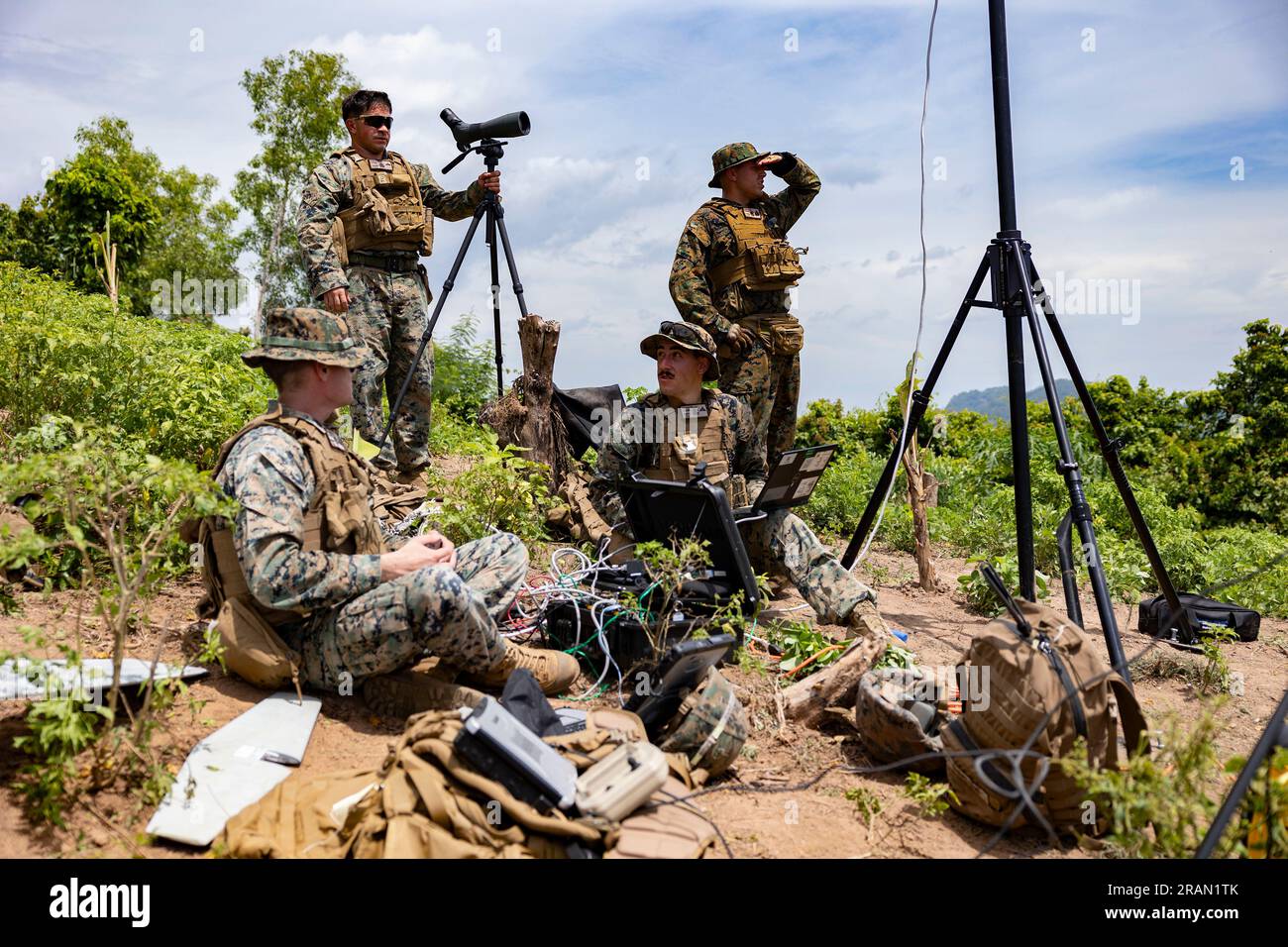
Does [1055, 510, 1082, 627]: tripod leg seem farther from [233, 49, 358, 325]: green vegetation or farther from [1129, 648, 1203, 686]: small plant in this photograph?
[233, 49, 358, 325]: green vegetation

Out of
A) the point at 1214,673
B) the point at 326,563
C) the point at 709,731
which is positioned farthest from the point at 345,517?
the point at 1214,673

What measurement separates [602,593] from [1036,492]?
5.65 meters

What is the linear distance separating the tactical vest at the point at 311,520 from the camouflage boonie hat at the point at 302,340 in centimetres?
21

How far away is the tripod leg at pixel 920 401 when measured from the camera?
172 inches

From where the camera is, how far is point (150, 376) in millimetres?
4844

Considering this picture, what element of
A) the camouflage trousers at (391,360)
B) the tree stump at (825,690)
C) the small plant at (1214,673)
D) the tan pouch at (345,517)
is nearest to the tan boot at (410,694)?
the tan pouch at (345,517)

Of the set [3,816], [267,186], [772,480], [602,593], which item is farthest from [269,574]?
[267,186]

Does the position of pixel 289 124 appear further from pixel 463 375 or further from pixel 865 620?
pixel 865 620

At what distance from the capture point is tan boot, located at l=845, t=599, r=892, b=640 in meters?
4.55

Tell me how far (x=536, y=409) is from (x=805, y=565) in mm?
2327

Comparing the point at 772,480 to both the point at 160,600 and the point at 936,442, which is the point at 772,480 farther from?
the point at 936,442

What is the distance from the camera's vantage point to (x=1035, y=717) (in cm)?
274

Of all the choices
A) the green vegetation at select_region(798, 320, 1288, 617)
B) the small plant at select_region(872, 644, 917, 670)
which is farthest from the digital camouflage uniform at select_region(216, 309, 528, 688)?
the green vegetation at select_region(798, 320, 1288, 617)

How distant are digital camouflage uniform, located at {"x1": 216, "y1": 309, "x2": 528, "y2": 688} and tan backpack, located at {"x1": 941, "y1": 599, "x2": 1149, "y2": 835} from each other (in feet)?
5.48
